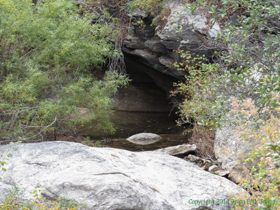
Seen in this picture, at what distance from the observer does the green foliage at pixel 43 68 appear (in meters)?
5.90

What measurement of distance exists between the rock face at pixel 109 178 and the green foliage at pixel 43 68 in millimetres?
1435

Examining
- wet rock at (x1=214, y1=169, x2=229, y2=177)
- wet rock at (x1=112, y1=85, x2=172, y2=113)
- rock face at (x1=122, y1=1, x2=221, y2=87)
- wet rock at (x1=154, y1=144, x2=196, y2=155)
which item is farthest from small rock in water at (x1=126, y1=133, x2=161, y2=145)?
wet rock at (x1=112, y1=85, x2=172, y2=113)

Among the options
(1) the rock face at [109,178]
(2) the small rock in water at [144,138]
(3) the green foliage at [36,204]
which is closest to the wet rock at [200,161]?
(1) the rock face at [109,178]

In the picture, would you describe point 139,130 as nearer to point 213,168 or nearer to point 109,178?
point 213,168

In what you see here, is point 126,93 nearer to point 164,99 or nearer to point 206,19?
point 164,99

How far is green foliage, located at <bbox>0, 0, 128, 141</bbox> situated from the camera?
232 inches

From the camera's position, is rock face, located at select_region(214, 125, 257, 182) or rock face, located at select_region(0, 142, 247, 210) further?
rock face, located at select_region(214, 125, 257, 182)

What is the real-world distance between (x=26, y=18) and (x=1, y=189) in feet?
13.0

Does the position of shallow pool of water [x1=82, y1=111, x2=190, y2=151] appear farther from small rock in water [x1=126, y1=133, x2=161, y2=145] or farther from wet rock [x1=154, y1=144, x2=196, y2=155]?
wet rock [x1=154, y1=144, x2=196, y2=155]

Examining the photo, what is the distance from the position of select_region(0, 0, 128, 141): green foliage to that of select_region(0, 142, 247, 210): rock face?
144cm

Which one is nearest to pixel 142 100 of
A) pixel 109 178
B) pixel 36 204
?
pixel 109 178

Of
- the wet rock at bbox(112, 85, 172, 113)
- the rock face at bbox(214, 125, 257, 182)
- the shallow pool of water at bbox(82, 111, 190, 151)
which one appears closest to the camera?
the rock face at bbox(214, 125, 257, 182)

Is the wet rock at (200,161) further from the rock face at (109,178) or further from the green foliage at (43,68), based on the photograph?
the green foliage at (43,68)

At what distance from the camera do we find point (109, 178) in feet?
11.0
